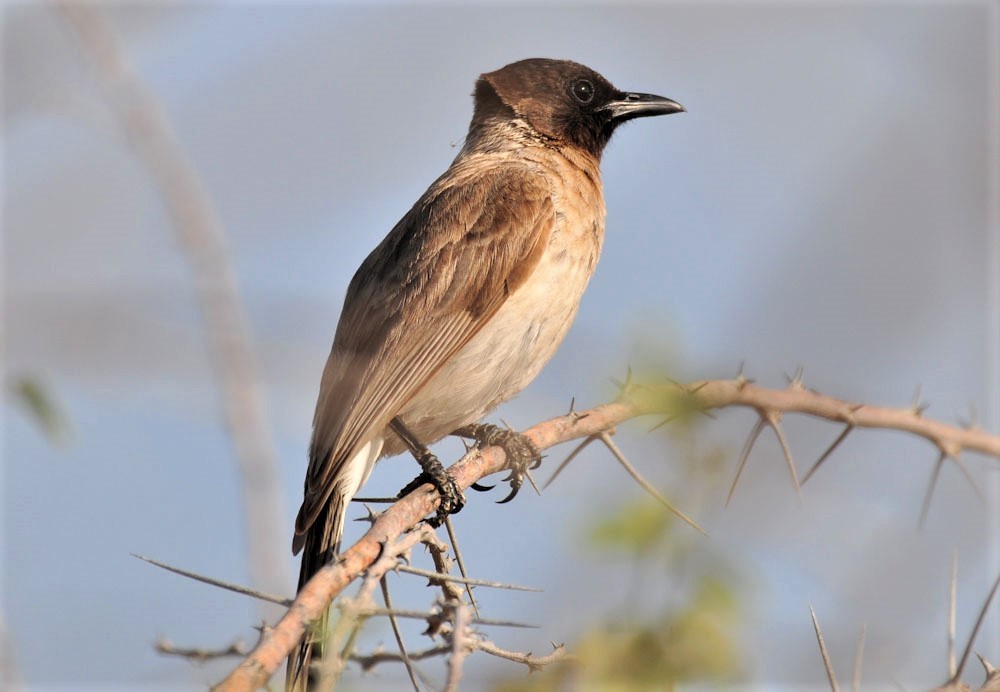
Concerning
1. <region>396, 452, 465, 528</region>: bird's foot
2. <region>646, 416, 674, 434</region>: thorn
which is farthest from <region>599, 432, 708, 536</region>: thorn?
<region>396, 452, 465, 528</region>: bird's foot

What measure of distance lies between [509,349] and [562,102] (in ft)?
6.50

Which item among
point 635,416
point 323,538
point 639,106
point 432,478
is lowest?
point 323,538

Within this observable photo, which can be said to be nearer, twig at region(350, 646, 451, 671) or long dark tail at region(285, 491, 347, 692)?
twig at region(350, 646, 451, 671)

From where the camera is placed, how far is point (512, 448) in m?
4.20

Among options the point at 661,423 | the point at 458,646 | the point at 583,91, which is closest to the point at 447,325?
the point at 661,423

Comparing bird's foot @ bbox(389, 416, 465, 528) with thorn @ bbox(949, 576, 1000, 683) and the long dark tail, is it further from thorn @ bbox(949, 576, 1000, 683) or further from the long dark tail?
thorn @ bbox(949, 576, 1000, 683)

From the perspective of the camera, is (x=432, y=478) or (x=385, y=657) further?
(x=432, y=478)

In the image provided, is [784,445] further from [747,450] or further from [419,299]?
[419,299]

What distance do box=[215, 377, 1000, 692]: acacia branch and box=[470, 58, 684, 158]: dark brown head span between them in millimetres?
2351

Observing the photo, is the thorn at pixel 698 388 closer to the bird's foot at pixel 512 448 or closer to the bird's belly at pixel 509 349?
the bird's foot at pixel 512 448

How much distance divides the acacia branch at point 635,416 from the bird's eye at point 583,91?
2.60m

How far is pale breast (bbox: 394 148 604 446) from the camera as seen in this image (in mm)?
4324

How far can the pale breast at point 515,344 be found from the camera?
4324mm

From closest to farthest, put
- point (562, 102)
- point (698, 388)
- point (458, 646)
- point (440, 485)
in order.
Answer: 1. point (458, 646)
2. point (698, 388)
3. point (440, 485)
4. point (562, 102)
